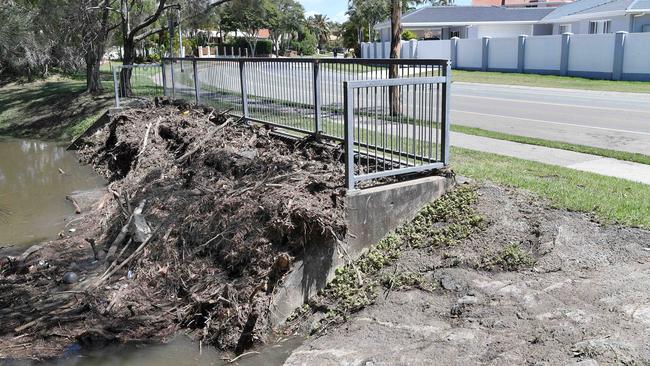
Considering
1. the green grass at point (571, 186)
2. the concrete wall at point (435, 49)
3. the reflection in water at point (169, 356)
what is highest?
the concrete wall at point (435, 49)

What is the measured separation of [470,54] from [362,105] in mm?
36734

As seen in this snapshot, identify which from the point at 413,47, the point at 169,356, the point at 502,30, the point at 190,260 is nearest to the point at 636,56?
the point at 413,47

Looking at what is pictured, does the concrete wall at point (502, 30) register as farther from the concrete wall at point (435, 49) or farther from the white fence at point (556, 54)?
the white fence at point (556, 54)

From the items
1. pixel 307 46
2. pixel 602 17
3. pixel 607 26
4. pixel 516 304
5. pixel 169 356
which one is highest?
pixel 602 17

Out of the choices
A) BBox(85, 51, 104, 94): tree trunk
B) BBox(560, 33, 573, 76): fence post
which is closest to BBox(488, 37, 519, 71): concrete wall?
BBox(560, 33, 573, 76): fence post

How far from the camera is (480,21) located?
166 ft

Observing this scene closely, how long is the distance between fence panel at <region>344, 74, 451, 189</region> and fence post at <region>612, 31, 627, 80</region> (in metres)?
26.0

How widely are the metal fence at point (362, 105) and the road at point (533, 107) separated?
0.13ft

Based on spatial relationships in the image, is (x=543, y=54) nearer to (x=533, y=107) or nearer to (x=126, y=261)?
(x=533, y=107)

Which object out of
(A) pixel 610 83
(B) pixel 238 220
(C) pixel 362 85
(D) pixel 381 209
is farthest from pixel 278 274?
(A) pixel 610 83

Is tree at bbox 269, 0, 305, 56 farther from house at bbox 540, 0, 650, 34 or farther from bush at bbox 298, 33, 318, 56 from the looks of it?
house at bbox 540, 0, 650, 34

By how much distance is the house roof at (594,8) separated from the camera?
34750 mm

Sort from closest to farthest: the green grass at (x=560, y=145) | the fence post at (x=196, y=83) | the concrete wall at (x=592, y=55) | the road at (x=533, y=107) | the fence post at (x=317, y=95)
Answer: the fence post at (x=317, y=95)
the road at (x=533, y=107)
the green grass at (x=560, y=145)
the fence post at (x=196, y=83)
the concrete wall at (x=592, y=55)

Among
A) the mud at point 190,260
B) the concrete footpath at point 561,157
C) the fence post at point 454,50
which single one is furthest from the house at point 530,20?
the mud at point 190,260
